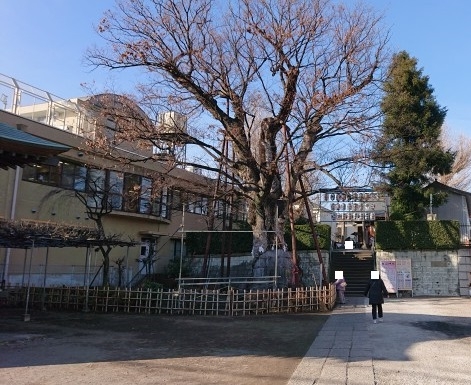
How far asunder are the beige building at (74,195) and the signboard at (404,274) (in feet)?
36.7

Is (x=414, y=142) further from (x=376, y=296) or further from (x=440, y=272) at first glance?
(x=376, y=296)

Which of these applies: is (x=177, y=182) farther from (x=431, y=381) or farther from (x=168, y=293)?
(x=431, y=381)

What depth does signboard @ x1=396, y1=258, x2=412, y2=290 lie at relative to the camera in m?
25.4

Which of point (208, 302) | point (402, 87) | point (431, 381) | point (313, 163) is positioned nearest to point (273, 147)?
point (313, 163)

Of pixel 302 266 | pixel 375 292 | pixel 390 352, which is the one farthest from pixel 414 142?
pixel 390 352

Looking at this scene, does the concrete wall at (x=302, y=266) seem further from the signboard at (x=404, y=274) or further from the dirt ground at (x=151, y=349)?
the dirt ground at (x=151, y=349)

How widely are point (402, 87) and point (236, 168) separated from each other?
44.7 feet

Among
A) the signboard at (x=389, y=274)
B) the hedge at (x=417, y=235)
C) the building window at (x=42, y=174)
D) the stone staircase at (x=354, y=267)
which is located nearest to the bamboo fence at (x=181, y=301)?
the building window at (x=42, y=174)

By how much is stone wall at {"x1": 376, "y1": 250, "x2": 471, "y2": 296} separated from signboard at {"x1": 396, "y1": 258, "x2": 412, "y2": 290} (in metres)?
0.33

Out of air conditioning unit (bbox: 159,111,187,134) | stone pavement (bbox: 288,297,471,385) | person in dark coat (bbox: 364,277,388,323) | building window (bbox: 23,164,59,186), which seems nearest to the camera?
stone pavement (bbox: 288,297,471,385)

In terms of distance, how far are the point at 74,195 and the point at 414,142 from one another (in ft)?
61.4

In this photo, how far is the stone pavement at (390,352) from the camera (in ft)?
24.8

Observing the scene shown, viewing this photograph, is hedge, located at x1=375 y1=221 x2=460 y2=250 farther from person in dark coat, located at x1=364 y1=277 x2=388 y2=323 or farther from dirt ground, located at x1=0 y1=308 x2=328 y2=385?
dirt ground, located at x1=0 y1=308 x2=328 y2=385

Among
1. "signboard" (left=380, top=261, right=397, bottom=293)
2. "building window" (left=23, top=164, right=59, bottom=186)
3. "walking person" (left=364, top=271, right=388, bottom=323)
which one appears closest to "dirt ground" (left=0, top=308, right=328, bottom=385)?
"walking person" (left=364, top=271, right=388, bottom=323)
